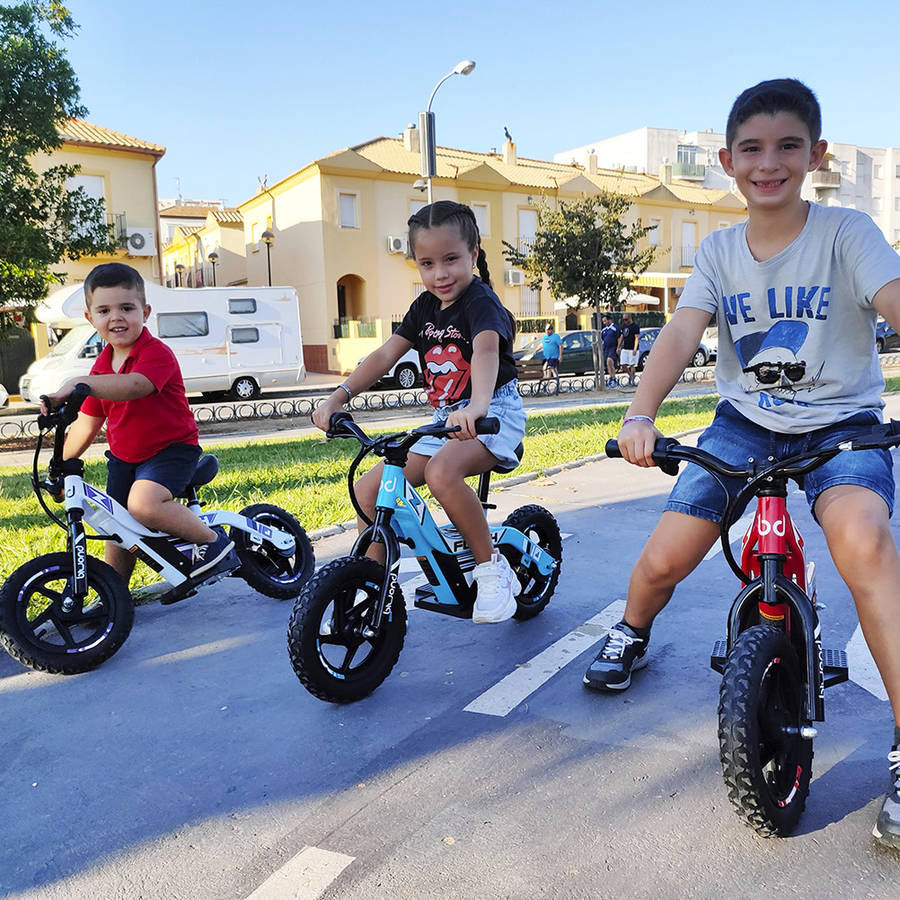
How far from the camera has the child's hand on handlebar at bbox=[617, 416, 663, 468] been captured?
241cm

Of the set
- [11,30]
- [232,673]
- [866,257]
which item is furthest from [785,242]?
[11,30]

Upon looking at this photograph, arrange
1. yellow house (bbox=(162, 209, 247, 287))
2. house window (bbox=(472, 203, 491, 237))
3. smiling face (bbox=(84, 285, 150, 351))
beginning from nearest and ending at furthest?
smiling face (bbox=(84, 285, 150, 351))
house window (bbox=(472, 203, 491, 237))
yellow house (bbox=(162, 209, 247, 287))

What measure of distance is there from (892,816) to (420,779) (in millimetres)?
1358

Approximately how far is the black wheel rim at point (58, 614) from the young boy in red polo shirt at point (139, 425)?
45 centimetres

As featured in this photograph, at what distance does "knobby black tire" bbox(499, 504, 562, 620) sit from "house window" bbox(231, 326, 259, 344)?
62.9ft

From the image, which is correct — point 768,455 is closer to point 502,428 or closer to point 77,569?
point 502,428

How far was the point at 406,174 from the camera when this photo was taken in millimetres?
34344

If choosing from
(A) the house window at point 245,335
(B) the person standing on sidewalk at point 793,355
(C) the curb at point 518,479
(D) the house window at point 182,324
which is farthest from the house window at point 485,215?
(B) the person standing on sidewalk at point 793,355

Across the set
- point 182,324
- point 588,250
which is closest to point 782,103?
point 588,250

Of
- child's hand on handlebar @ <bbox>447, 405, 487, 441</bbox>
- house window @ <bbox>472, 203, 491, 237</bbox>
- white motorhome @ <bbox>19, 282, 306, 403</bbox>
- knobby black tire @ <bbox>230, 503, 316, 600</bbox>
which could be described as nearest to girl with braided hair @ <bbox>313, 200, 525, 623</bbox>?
child's hand on handlebar @ <bbox>447, 405, 487, 441</bbox>

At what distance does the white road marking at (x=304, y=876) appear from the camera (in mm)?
2203

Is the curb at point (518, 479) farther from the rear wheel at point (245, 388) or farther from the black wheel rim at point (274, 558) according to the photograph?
the rear wheel at point (245, 388)

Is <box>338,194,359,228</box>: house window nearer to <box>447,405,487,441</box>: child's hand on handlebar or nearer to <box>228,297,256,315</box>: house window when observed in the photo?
<box>228,297,256,315</box>: house window

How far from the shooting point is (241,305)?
22.7m
